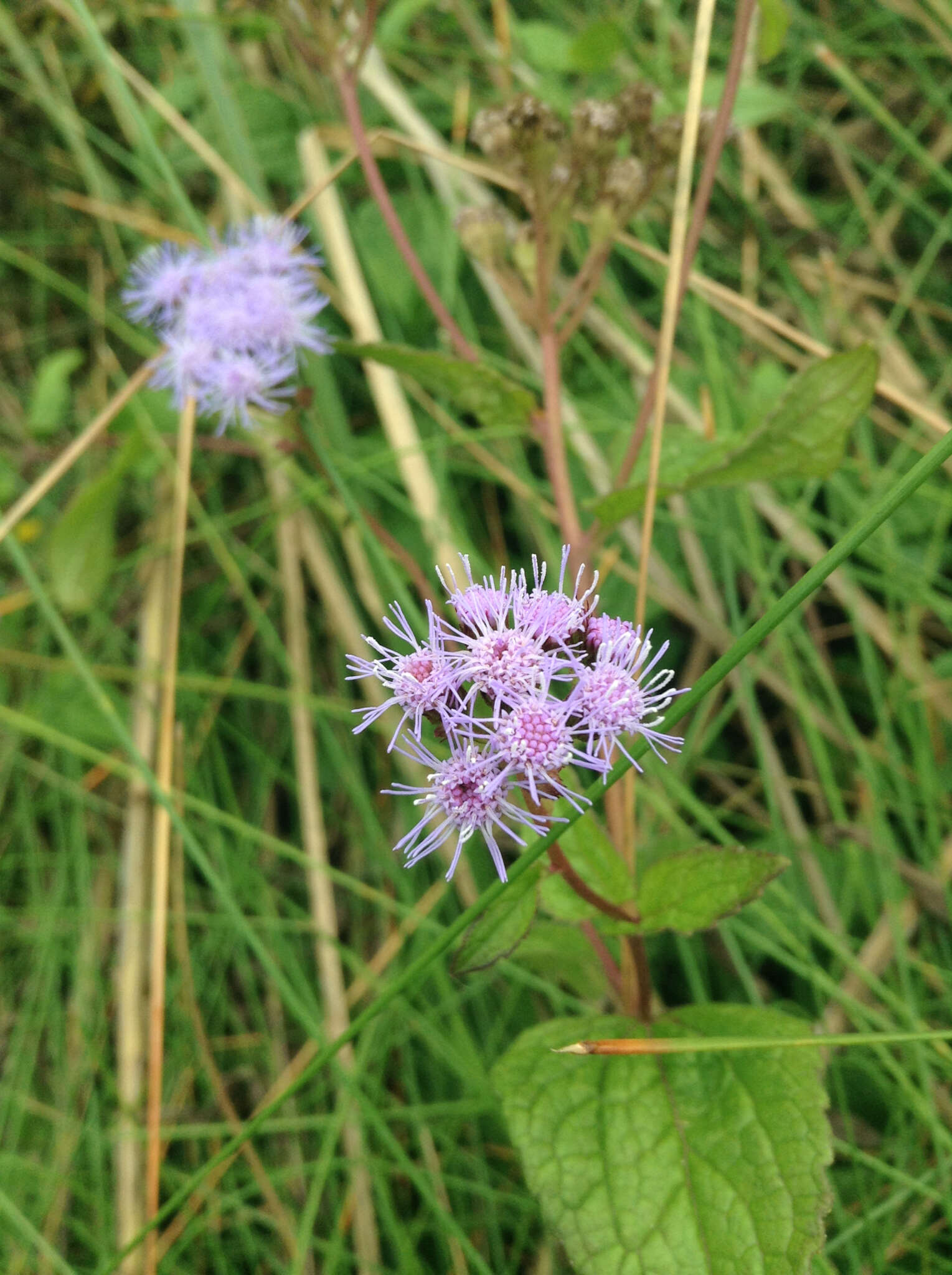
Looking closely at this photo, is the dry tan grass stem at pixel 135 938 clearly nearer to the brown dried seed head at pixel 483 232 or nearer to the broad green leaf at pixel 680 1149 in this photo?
the broad green leaf at pixel 680 1149

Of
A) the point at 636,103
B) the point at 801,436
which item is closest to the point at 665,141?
the point at 636,103

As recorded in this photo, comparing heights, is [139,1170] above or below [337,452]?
below

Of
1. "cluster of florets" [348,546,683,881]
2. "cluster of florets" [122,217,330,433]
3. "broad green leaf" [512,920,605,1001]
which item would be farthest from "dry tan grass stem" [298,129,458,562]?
"cluster of florets" [348,546,683,881]

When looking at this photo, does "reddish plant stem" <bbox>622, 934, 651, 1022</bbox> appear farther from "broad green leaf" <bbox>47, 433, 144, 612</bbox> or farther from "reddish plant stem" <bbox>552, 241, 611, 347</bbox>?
"broad green leaf" <bbox>47, 433, 144, 612</bbox>

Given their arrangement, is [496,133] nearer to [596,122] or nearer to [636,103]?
[596,122]

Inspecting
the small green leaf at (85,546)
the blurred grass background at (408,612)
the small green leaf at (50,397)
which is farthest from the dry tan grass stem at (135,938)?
the small green leaf at (50,397)

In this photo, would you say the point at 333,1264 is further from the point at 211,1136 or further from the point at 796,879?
the point at 796,879

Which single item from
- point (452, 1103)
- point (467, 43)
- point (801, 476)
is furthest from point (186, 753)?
point (467, 43)
